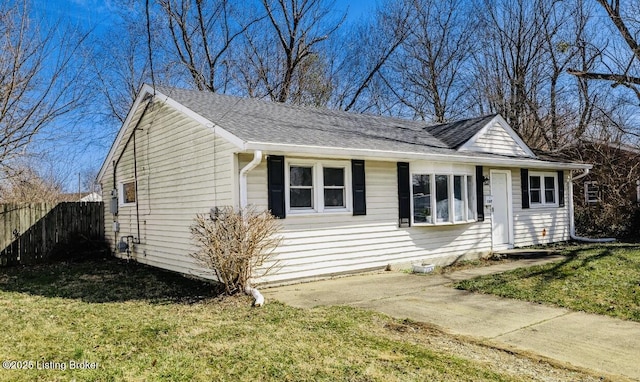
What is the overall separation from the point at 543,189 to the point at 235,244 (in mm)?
10299

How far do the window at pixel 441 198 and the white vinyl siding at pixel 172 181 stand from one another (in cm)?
439

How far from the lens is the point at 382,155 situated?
8875 mm

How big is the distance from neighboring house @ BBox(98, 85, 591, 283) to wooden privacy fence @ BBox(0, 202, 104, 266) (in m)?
0.56

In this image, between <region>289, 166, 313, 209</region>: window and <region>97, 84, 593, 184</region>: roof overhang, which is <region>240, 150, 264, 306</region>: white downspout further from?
<region>289, 166, 313, 209</region>: window

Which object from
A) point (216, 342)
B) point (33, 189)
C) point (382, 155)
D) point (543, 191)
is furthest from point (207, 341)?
point (33, 189)

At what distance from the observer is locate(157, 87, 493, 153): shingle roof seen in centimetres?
834

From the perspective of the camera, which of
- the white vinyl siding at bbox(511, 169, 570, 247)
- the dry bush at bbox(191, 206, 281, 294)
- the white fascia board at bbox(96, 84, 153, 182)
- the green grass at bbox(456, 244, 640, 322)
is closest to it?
the green grass at bbox(456, 244, 640, 322)

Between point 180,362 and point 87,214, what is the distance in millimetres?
10469

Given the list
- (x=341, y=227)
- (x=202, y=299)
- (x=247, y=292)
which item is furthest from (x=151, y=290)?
(x=341, y=227)

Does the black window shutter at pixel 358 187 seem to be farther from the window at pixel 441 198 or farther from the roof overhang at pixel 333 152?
the window at pixel 441 198

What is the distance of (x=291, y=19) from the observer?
21.7 meters

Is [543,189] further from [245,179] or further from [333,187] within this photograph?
[245,179]

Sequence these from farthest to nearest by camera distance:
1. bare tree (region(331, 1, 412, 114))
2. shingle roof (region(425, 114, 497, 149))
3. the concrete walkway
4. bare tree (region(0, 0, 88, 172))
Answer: bare tree (region(331, 1, 412, 114)) < shingle roof (region(425, 114, 497, 149)) < bare tree (region(0, 0, 88, 172)) < the concrete walkway

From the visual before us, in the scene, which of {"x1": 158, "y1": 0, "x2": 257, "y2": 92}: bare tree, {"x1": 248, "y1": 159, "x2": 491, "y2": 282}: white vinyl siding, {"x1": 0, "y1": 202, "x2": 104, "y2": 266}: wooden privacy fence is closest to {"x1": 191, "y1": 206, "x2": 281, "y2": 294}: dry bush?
{"x1": 248, "y1": 159, "x2": 491, "y2": 282}: white vinyl siding
